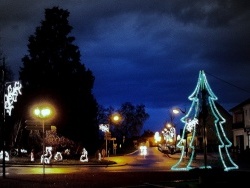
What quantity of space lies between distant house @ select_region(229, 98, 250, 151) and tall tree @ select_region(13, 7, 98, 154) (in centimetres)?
2210

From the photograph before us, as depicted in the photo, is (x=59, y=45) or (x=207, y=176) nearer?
(x=207, y=176)

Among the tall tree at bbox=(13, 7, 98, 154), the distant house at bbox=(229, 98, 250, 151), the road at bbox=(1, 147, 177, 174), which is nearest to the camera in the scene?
the road at bbox=(1, 147, 177, 174)

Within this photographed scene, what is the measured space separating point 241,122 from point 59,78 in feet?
94.0

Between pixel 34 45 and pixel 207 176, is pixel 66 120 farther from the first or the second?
pixel 207 176

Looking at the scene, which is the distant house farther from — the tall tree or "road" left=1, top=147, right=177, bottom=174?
"road" left=1, top=147, right=177, bottom=174

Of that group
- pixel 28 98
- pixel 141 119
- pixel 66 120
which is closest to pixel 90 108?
pixel 66 120

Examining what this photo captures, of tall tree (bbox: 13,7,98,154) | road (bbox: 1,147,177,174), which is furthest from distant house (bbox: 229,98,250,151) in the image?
road (bbox: 1,147,177,174)

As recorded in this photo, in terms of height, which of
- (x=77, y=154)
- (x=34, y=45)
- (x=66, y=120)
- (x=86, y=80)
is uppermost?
(x=34, y=45)

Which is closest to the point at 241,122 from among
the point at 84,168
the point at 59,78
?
the point at 59,78

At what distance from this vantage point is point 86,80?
6044 centimetres

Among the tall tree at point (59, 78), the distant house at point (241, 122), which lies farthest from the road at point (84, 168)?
the distant house at point (241, 122)

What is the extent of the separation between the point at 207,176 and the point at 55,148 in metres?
36.1

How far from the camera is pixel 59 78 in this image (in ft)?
196

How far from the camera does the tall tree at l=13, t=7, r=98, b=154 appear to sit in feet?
196
